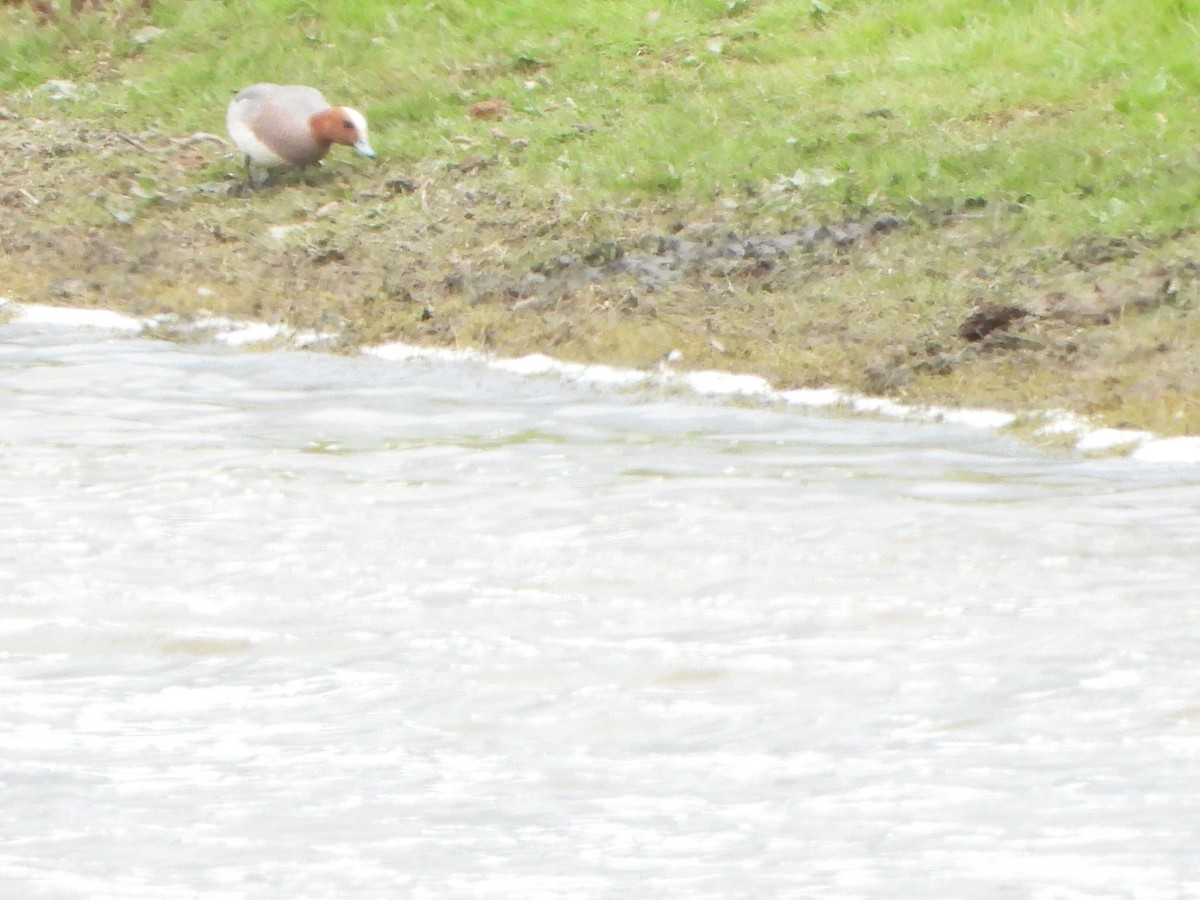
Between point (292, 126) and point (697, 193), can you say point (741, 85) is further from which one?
point (292, 126)

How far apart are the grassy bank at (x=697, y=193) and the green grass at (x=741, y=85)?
0.10 ft

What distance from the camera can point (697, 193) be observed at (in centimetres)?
1220

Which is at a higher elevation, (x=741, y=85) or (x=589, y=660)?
(x=741, y=85)

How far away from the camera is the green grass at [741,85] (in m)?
11.8

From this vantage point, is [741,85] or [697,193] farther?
[741,85]

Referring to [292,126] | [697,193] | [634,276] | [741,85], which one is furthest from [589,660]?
[741,85]

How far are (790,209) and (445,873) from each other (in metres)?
7.79

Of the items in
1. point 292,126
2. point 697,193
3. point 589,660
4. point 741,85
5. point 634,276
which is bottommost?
→ point 589,660

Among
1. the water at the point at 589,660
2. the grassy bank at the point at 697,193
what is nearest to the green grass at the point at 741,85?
the grassy bank at the point at 697,193

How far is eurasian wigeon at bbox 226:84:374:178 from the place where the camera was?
44.1ft

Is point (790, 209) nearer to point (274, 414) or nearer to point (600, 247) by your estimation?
point (600, 247)

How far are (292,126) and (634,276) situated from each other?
10.7 ft

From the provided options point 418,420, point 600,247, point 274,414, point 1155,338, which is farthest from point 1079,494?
point 600,247

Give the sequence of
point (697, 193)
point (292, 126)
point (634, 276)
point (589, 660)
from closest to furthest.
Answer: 1. point (589, 660)
2. point (634, 276)
3. point (697, 193)
4. point (292, 126)
